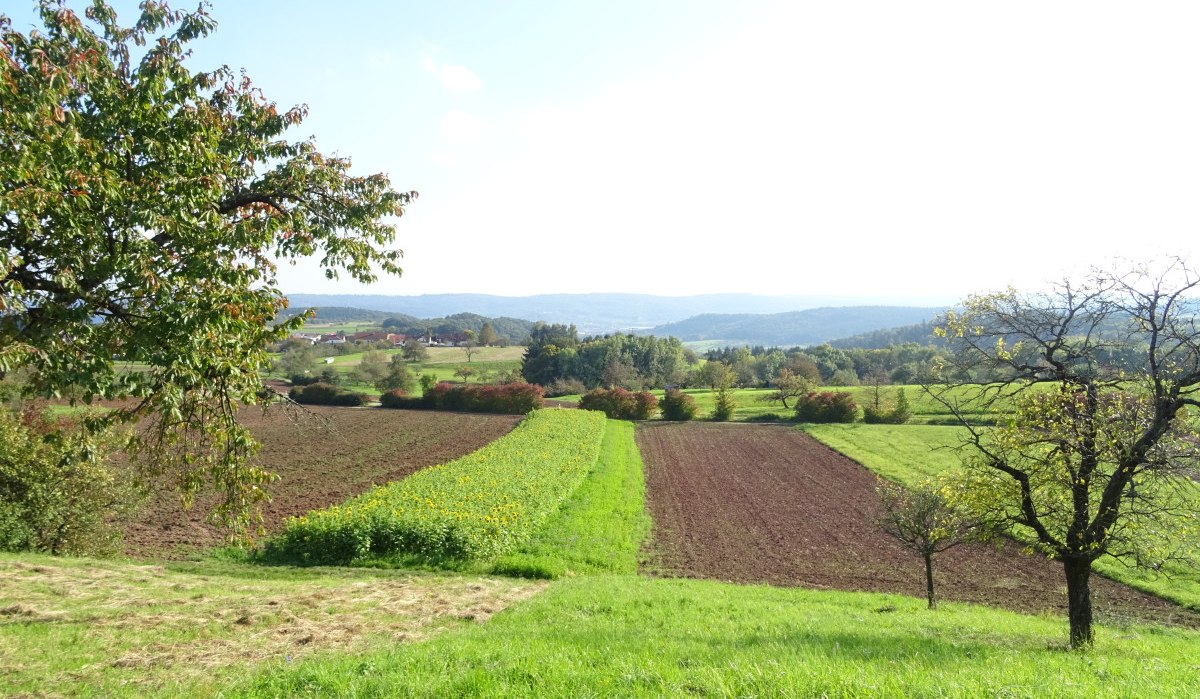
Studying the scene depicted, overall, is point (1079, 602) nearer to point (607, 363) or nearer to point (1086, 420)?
point (1086, 420)

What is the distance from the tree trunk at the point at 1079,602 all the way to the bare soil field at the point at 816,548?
48.1 inches

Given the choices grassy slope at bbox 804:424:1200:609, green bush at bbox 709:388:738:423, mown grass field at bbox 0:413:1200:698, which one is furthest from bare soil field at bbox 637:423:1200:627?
green bush at bbox 709:388:738:423

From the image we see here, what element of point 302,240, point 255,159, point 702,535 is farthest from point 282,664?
point 702,535

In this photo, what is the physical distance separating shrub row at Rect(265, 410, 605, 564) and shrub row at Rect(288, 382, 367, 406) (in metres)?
49.9

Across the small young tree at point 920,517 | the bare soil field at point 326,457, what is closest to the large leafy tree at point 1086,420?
the small young tree at point 920,517

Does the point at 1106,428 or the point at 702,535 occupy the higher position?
the point at 1106,428

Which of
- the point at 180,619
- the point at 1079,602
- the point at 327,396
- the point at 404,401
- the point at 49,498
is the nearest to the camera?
the point at 180,619

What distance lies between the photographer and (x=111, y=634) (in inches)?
357

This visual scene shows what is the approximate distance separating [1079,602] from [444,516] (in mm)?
16855

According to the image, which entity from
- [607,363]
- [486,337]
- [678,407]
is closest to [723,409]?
[678,407]

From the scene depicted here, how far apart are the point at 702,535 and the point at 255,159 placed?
2060cm

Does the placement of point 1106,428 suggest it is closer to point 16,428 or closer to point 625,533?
point 625,533

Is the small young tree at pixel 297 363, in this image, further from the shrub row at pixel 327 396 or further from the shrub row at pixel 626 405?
the shrub row at pixel 626 405

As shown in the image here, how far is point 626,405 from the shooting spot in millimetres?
68938
